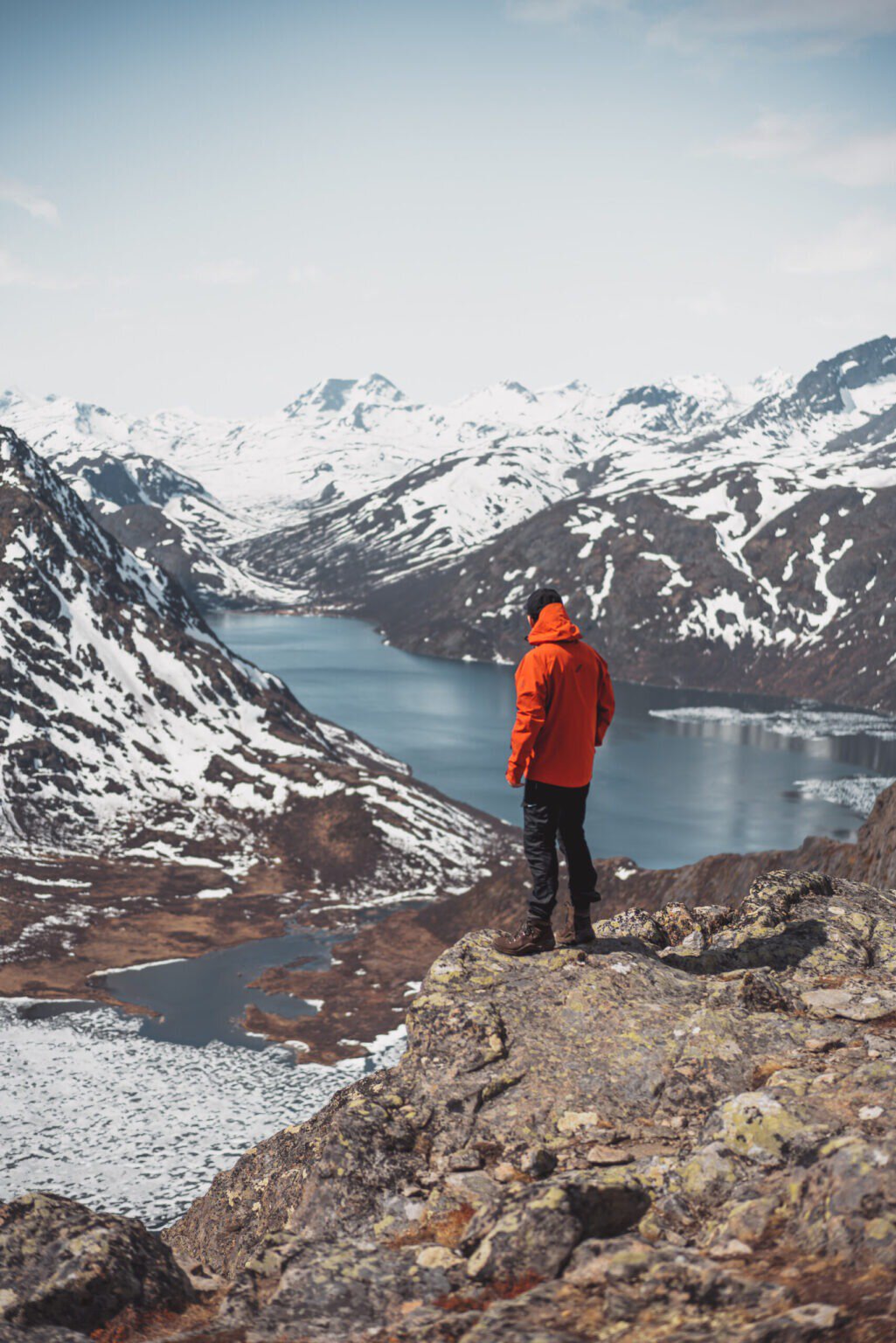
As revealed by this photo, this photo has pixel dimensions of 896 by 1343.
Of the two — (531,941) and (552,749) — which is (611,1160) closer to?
(531,941)

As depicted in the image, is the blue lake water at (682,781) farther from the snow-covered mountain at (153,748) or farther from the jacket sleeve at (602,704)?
the jacket sleeve at (602,704)

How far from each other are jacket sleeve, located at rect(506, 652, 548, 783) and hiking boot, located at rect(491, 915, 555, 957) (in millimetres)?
2498

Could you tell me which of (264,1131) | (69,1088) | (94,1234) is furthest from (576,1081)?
(69,1088)

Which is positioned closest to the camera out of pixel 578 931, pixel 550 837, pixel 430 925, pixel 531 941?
pixel 550 837

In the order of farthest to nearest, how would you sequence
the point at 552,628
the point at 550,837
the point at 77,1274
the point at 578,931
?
the point at 578,931 → the point at 550,837 → the point at 552,628 → the point at 77,1274

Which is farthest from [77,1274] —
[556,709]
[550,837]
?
[556,709]

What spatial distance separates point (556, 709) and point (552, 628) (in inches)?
45.9

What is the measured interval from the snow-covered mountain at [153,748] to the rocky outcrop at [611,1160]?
7888 centimetres

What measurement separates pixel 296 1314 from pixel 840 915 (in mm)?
11019

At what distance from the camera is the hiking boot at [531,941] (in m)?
14.7

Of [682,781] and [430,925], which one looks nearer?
[430,925]

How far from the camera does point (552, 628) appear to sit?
14.2 meters

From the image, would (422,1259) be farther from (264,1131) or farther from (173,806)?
(173,806)

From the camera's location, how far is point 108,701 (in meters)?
112
